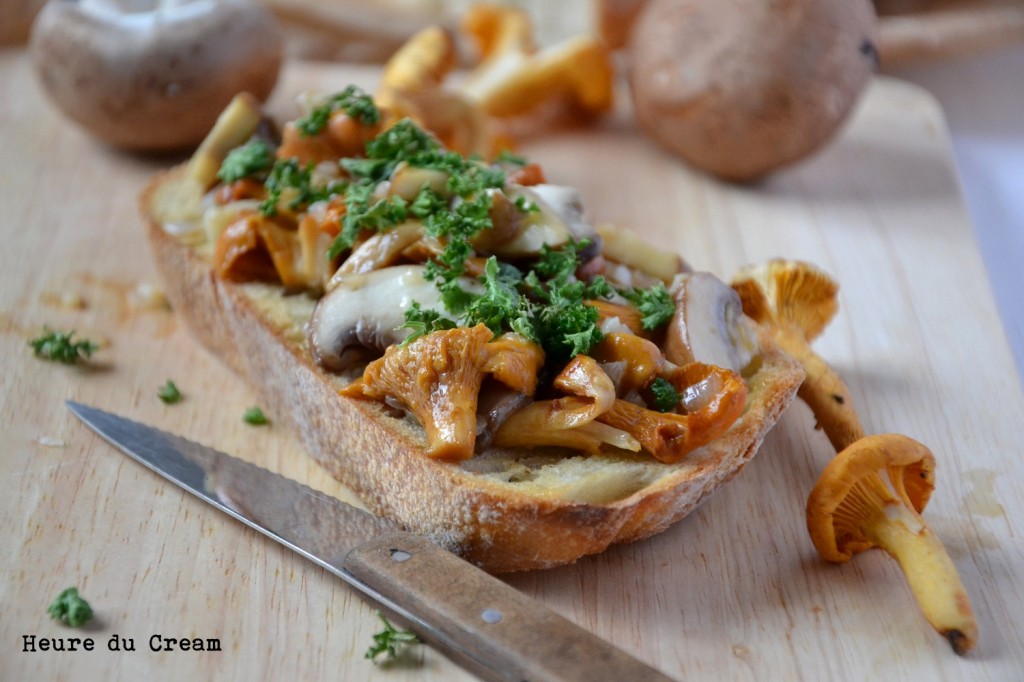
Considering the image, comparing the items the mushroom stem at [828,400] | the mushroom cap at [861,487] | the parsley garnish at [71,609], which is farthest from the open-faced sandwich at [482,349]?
the parsley garnish at [71,609]

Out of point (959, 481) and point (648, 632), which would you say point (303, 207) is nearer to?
point (648, 632)

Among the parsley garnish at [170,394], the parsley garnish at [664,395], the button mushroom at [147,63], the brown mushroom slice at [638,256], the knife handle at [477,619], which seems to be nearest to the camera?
the knife handle at [477,619]

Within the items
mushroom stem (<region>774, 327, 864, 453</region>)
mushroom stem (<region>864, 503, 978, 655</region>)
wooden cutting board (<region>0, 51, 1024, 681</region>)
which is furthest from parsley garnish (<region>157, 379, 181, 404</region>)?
mushroom stem (<region>864, 503, 978, 655</region>)

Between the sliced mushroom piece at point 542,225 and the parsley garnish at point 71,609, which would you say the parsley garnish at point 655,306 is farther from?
the parsley garnish at point 71,609

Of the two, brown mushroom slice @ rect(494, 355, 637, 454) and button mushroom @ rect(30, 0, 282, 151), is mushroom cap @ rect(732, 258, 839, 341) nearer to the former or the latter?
brown mushroom slice @ rect(494, 355, 637, 454)

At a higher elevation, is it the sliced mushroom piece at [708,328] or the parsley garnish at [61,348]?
the sliced mushroom piece at [708,328]

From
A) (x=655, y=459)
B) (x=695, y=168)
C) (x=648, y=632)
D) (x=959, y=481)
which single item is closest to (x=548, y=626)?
(x=648, y=632)

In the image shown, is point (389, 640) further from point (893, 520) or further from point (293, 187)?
point (293, 187)

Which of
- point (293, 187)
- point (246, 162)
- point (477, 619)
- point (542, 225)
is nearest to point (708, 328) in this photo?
point (542, 225)
